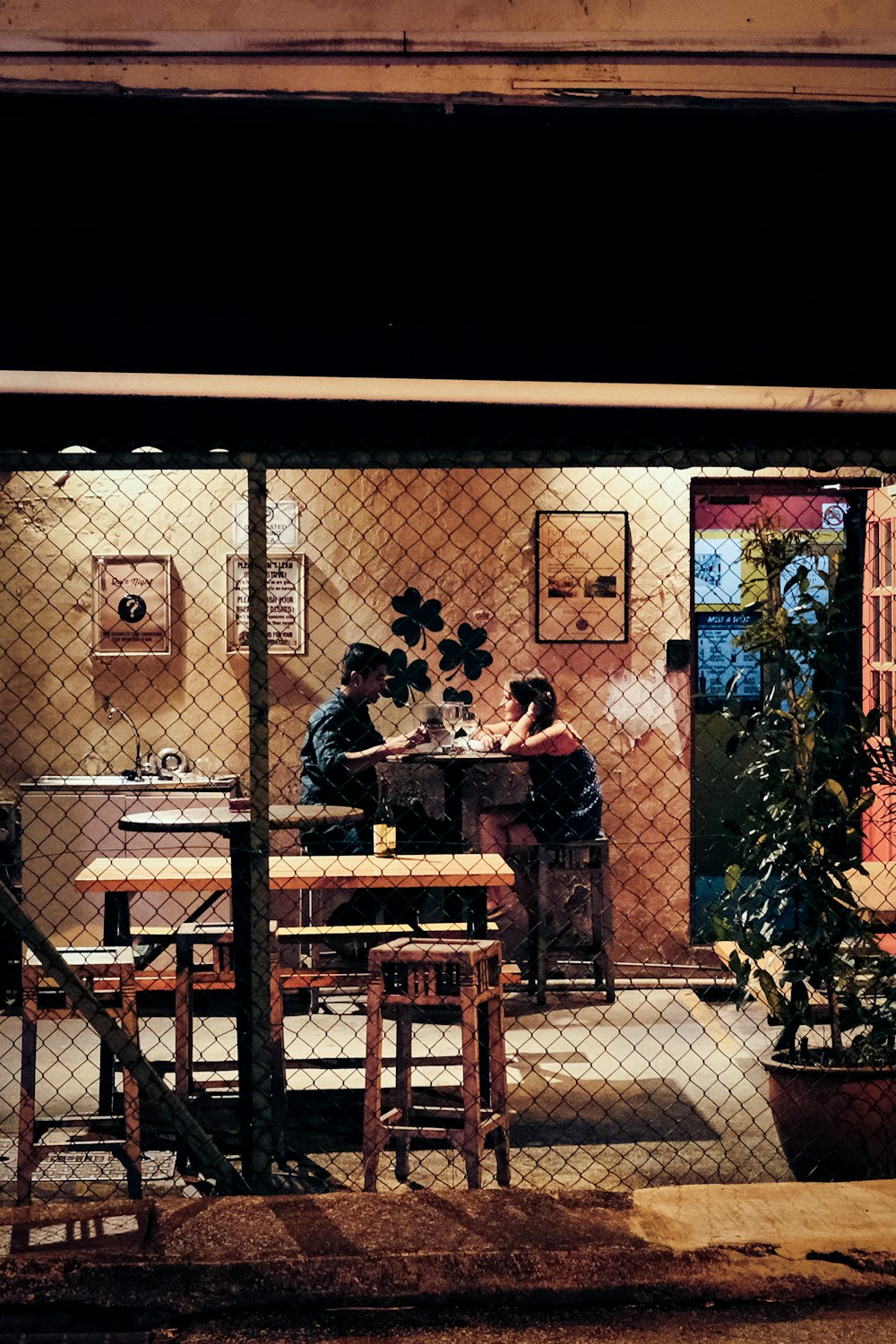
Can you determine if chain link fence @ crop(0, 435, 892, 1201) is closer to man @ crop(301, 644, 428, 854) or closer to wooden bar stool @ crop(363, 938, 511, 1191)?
man @ crop(301, 644, 428, 854)

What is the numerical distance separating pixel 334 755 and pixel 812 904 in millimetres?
3045

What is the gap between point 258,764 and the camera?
12.2ft

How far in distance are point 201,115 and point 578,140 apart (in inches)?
46.2

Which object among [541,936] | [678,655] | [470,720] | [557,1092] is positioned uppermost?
[678,655]

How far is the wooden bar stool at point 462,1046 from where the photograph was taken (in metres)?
4.06

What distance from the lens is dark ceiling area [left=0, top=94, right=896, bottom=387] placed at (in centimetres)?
396

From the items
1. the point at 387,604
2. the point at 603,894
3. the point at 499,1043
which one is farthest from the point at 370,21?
the point at 603,894

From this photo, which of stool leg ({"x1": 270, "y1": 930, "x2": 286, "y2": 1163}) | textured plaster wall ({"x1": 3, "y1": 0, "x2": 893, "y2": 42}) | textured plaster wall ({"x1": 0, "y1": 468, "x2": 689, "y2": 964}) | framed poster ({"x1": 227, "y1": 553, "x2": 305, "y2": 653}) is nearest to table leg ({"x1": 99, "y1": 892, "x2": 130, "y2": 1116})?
stool leg ({"x1": 270, "y1": 930, "x2": 286, "y2": 1163})

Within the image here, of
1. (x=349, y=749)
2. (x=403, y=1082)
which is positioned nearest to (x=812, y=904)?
(x=403, y=1082)

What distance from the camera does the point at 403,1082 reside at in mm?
4387

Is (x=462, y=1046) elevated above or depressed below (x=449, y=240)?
below

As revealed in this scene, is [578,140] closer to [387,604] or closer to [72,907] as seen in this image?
[387,604]

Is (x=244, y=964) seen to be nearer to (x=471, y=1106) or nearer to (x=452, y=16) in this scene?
(x=471, y=1106)

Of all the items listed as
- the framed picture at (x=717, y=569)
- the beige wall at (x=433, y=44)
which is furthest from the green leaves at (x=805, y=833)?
the framed picture at (x=717, y=569)
